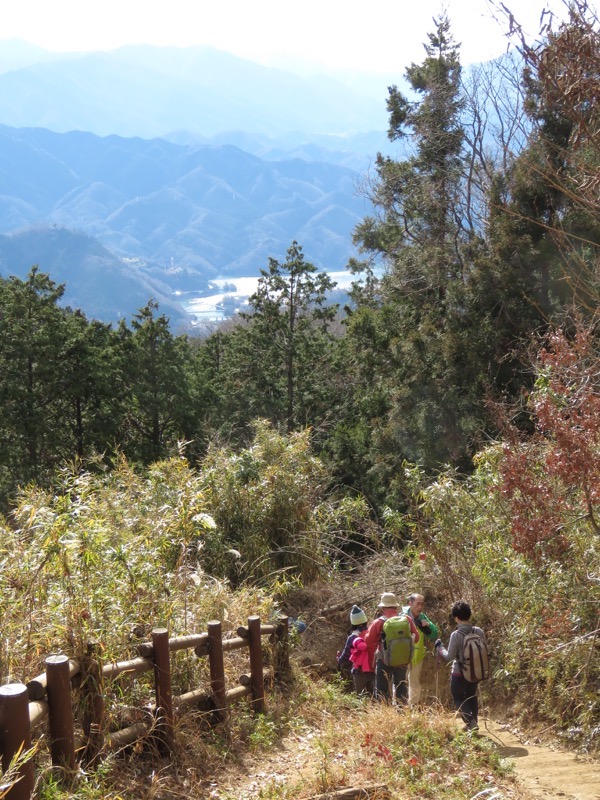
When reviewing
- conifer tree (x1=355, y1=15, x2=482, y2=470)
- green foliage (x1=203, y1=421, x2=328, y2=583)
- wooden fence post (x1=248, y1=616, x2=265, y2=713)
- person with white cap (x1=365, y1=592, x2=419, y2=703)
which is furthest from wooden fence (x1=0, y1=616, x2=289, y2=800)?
conifer tree (x1=355, y1=15, x2=482, y2=470)

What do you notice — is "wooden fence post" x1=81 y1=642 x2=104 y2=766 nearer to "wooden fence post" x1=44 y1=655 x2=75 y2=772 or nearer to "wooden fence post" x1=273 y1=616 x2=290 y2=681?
Result: "wooden fence post" x1=44 y1=655 x2=75 y2=772

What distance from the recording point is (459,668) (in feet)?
23.4

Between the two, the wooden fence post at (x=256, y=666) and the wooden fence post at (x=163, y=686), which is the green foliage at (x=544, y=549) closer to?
the wooden fence post at (x=256, y=666)

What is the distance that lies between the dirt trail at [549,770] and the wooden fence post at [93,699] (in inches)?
123

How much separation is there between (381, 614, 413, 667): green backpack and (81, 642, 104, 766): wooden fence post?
332 cm

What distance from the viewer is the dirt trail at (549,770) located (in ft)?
19.5

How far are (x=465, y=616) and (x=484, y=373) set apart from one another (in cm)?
1256

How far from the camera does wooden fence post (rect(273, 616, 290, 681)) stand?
7.96 m

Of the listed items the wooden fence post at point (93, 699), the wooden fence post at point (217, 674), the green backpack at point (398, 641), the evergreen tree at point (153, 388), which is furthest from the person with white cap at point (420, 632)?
the evergreen tree at point (153, 388)

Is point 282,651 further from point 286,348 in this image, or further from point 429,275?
point 286,348

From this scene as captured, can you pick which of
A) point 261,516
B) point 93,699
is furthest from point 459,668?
point 261,516

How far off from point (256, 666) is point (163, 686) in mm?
1675

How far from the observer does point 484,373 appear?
19047mm

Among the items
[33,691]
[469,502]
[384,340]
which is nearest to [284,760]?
[33,691]
